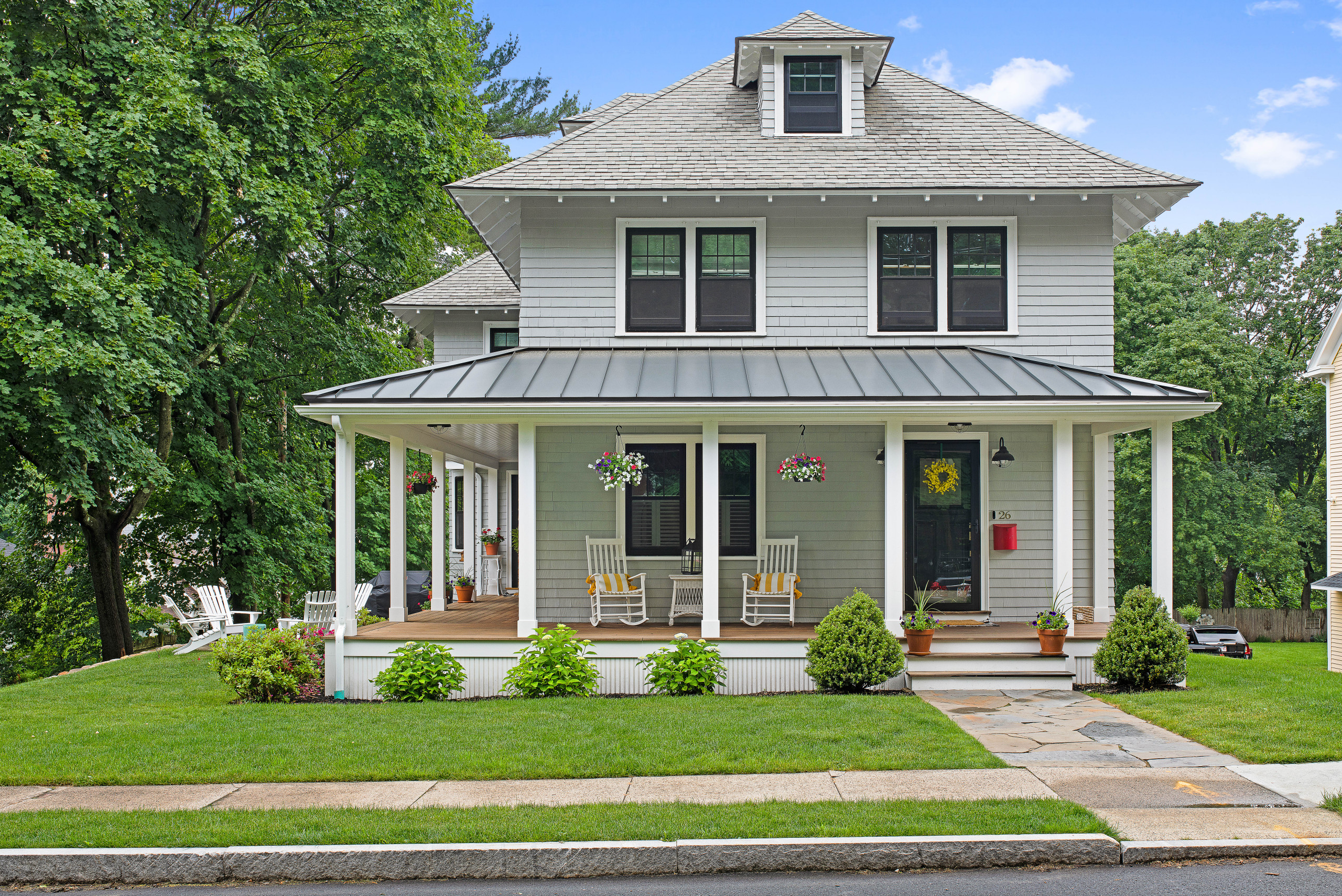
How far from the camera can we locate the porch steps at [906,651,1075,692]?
9.55m

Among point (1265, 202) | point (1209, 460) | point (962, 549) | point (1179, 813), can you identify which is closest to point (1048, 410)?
point (962, 549)

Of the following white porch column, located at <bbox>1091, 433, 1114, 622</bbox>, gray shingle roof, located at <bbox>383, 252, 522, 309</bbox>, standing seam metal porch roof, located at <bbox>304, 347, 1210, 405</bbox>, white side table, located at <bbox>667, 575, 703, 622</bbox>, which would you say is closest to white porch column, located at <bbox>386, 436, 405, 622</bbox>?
standing seam metal porch roof, located at <bbox>304, 347, 1210, 405</bbox>

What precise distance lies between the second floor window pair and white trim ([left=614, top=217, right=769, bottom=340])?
0.15 ft

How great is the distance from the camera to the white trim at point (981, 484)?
11.6m

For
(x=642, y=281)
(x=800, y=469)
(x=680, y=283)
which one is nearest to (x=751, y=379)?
(x=800, y=469)

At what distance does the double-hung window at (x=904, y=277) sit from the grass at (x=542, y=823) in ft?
24.7

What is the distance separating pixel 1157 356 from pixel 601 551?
85.4 feet

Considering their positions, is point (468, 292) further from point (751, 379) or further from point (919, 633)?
point (919, 633)

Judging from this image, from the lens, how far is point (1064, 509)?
33.1ft

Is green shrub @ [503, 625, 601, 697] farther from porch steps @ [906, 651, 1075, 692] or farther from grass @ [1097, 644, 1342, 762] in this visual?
grass @ [1097, 644, 1342, 762]

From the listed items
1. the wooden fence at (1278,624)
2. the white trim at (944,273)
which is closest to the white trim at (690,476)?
the white trim at (944,273)

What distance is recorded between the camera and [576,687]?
941cm

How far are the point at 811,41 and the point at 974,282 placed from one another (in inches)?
157

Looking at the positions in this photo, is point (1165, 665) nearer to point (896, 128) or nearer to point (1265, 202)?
point (896, 128)
